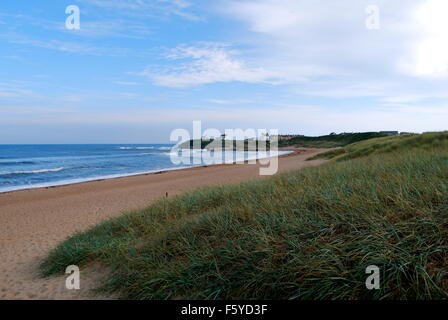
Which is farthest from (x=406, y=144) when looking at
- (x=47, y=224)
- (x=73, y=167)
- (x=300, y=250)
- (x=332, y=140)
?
(x=332, y=140)

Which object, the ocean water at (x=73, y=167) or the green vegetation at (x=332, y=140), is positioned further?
the green vegetation at (x=332, y=140)

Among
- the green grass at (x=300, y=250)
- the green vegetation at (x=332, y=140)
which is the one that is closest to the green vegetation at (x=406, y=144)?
the green grass at (x=300, y=250)

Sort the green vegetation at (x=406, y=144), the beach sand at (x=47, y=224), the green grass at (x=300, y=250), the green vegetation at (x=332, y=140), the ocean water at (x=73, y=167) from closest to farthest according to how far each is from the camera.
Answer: the green grass at (x=300, y=250)
the beach sand at (x=47, y=224)
the green vegetation at (x=406, y=144)
the ocean water at (x=73, y=167)
the green vegetation at (x=332, y=140)

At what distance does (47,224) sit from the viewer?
9.93m

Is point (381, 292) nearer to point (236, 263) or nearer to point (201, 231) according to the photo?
point (236, 263)

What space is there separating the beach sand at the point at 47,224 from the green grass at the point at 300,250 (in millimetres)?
436

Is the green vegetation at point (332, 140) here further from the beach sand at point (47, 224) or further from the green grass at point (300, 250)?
the green grass at point (300, 250)

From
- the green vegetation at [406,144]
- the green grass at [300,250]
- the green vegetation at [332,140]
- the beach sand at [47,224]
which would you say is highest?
the green vegetation at [332,140]

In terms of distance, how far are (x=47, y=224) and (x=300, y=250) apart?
9777 mm

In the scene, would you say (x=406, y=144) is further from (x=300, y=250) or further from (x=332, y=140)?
(x=332, y=140)

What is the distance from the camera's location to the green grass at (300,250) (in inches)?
107

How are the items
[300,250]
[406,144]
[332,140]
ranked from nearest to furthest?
[300,250] → [406,144] → [332,140]

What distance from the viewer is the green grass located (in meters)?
2.72

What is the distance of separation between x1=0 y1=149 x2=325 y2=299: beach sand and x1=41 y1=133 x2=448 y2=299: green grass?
0.44 m
